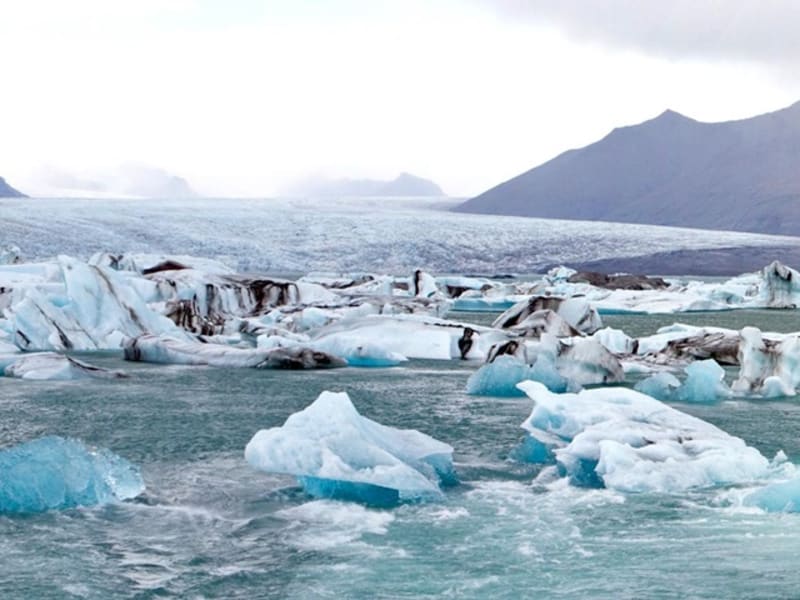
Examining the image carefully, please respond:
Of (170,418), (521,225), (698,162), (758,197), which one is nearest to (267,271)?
(521,225)

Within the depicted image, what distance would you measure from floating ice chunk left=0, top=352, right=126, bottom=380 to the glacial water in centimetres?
253

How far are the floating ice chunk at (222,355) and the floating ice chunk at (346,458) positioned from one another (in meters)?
5.45

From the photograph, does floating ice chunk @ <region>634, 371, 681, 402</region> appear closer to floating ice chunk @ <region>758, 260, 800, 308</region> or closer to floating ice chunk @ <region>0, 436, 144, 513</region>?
floating ice chunk @ <region>0, 436, 144, 513</region>

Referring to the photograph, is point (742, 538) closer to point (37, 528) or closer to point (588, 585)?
point (588, 585)

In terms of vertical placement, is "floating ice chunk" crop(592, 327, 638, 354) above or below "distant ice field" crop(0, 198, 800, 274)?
below

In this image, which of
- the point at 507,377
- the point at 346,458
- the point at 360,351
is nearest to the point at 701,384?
the point at 507,377

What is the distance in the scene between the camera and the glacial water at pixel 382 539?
399 cm

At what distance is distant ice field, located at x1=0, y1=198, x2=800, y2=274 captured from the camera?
133 ft

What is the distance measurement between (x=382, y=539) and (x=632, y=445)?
203 centimetres

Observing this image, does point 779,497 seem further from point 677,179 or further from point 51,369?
point 677,179

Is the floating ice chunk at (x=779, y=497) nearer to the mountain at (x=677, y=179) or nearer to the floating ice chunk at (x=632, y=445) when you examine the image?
the floating ice chunk at (x=632, y=445)

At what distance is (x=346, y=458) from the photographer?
17.6 ft

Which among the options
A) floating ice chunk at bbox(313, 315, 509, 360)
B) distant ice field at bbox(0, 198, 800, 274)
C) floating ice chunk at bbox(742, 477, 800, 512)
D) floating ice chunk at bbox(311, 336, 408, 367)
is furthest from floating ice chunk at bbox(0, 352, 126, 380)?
distant ice field at bbox(0, 198, 800, 274)

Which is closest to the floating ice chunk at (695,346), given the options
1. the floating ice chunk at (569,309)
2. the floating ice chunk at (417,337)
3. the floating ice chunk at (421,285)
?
the floating ice chunk at (417,337)
